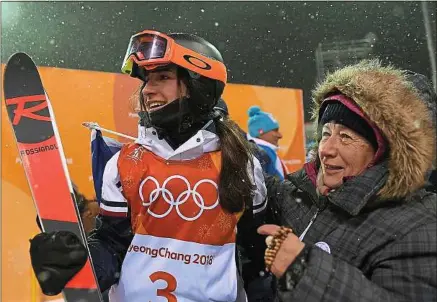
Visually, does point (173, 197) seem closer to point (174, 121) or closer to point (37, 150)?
point (174, 121)

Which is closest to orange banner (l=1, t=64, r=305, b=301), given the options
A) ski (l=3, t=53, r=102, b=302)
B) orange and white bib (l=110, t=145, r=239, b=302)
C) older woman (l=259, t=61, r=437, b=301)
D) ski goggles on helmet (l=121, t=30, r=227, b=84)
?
ski (l=3, t=53, r=102, b=302)

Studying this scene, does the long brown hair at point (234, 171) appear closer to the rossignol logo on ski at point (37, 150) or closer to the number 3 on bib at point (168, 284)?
the number 3 on bib at point (168, 284)

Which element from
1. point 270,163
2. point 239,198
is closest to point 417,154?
point 239,198

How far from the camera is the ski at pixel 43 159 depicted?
5.44ft

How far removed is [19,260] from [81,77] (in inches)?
57.2

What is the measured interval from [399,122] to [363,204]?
0.25 meters

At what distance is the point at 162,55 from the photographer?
5.88 ft

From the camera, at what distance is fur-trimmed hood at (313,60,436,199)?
1370 mm

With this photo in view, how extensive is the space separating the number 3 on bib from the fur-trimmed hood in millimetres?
737

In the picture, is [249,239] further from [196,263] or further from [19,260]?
[19,260]

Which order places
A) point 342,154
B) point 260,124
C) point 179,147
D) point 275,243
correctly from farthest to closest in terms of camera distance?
point 260,124
point 179,147
point 342,154
point 275,243

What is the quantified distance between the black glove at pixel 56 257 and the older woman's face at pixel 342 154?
2.58 ft

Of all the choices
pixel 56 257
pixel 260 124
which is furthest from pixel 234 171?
pixel 260 124

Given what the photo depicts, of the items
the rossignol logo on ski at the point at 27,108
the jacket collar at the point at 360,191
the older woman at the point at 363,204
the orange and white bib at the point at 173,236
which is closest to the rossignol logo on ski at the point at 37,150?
the rossignol logo on ski at the point at 27,108
